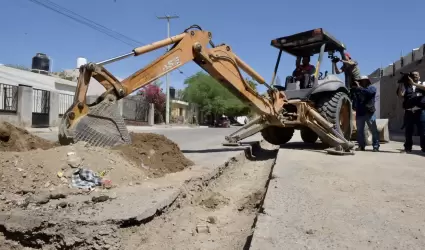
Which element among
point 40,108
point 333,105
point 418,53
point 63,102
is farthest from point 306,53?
point 63,102

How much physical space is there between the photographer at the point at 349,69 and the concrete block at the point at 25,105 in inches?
568

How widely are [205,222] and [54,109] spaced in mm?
18390

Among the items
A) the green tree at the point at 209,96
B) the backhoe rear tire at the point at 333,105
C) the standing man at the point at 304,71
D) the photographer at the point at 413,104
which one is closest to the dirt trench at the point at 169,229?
the backhoe rear tire at the point at 333,105

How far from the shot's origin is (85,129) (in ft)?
17.1

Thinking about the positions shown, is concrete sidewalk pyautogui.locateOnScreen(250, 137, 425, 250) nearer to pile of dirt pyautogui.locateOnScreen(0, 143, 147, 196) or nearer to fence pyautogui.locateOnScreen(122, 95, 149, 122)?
pile of dirt pyautogui.locateOnScreen(0, 143, 147, 196)

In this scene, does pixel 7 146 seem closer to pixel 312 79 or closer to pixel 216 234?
pixel 216 234

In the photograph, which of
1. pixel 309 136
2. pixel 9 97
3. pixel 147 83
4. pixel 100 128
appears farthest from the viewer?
pixel 9 97

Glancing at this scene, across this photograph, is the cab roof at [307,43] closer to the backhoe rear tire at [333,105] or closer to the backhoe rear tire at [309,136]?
the backhoe rear tire at [333,105]

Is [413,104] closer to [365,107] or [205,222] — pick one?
[365,107]

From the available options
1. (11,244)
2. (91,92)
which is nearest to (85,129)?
(11,244)

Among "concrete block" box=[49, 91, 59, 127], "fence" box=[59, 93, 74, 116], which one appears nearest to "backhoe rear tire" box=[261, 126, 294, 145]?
"concrete block" box=[49, 91, 59, 127]

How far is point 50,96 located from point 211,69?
1523 cm

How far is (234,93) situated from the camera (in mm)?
8023

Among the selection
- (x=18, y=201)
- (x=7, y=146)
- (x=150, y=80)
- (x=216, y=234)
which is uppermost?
(x=150, y=80)
